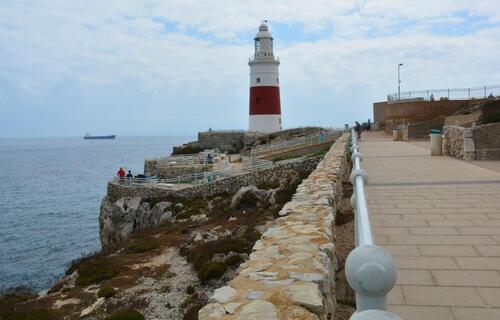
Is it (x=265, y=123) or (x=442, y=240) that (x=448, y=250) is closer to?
(x=442, y=240)

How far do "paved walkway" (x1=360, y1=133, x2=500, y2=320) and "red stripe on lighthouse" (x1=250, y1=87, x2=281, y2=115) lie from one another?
39.6 meters

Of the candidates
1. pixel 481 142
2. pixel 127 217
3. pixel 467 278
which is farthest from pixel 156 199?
pixel 467 278

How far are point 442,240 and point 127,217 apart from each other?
22221 mm

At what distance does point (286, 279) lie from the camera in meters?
3.57

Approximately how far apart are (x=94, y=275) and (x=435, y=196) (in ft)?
29.4

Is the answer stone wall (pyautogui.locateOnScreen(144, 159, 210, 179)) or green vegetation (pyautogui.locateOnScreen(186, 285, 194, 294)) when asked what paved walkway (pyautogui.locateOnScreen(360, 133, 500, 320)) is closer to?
green vegetation (pyautogui.locateOnScreen(186, 285, 194, 294))

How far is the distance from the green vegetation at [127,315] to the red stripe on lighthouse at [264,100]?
42.4 meters

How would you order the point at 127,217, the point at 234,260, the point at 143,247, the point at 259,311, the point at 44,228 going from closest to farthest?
the point at 259,311
the point at 234,260
the point at 143,247
the point at 127,217
the point at 44,228

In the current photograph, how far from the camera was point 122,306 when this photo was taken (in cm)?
1008

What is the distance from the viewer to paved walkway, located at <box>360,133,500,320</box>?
392cm

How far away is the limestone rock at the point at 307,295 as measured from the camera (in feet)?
10.2

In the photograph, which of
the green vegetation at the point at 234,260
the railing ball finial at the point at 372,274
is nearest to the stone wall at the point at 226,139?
the green vegetation at the point at 234,260

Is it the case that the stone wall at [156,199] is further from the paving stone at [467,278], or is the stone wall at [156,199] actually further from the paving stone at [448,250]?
the paving stone at [467,278]

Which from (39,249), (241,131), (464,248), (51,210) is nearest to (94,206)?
(51,210)
